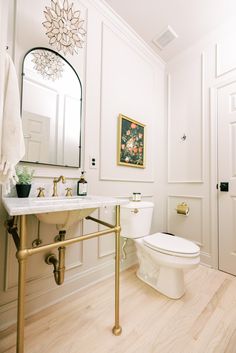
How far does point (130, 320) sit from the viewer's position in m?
1.08

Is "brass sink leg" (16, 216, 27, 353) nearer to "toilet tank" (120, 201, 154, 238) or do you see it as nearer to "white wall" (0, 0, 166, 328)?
"white wall" (0, 0, 166, 328)

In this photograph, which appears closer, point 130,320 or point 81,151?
point 130,320

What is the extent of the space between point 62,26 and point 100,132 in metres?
0.80

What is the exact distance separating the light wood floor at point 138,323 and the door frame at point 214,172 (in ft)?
1.29

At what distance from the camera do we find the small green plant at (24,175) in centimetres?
106

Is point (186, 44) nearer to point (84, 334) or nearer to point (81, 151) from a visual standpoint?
point (81, 151)

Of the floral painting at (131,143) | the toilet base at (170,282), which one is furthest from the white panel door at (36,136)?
the toilet base at (170,282)

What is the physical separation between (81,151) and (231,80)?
1678 millimetres

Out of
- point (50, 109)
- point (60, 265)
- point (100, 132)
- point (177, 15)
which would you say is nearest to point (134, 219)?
point (60, 265)

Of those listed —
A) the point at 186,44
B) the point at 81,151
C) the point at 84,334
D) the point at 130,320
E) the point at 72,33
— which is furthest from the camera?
the point at 186,44

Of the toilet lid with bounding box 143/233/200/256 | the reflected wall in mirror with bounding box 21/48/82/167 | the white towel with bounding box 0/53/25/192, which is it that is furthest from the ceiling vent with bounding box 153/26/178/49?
the toilet lid with bounding box 143/233/200/256

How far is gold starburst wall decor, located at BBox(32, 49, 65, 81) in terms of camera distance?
3.90ft

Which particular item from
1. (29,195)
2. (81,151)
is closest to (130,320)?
(29,195)

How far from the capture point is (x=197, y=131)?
1.95m
